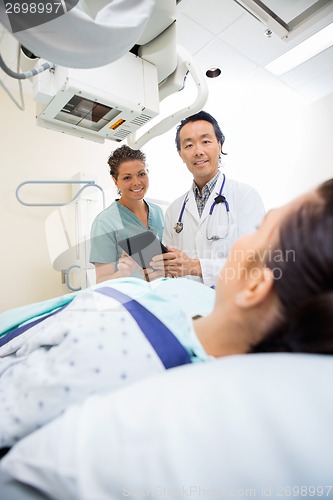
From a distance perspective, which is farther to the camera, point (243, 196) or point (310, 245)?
point (243, 196)

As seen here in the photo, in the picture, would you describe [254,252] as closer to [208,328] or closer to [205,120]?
[208,328]

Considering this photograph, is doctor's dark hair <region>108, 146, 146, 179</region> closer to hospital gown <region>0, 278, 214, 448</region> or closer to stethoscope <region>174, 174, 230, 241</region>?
stethoscope <region>174, 174, 230, 241</region>

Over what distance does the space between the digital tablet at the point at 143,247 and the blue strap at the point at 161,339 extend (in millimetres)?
529

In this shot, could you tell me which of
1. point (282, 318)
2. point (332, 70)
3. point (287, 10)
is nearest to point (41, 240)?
point (282, 318)

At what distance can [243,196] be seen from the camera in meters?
1.36

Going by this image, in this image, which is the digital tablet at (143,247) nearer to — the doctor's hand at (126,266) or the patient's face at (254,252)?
the doctor's hand at (126,266)

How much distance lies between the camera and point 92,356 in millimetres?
→ 502

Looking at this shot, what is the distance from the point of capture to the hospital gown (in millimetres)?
469

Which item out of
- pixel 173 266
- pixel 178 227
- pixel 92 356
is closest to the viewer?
pixel 92 356

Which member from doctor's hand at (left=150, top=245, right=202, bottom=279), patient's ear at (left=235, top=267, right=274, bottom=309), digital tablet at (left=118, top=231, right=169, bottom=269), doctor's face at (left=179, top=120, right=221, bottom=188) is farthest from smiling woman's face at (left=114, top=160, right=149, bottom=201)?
patient's ear at (left=235, top=267, right=274, bottom=309)

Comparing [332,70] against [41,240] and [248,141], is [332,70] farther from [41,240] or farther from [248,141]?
[41,240]

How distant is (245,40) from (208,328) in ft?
8.71

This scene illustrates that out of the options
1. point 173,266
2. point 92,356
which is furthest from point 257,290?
point 173,266

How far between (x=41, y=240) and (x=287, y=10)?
8.17 feet
